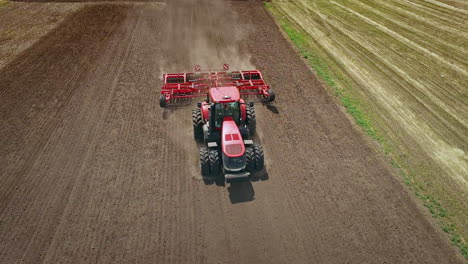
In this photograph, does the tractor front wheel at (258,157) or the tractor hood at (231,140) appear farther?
the tractor front wheel at (258,157)

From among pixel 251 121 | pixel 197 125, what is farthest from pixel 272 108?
pixel 197 125

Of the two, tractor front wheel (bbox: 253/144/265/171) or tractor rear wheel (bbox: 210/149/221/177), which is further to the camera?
tractor front wheel (bbox: 253/144/265/171)

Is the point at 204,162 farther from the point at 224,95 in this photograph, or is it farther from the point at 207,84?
the point at 207,84

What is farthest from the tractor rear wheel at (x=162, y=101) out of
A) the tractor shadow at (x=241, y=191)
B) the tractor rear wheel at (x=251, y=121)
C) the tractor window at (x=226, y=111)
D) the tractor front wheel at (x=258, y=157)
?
the tractor shadow at (x=241, y=191)

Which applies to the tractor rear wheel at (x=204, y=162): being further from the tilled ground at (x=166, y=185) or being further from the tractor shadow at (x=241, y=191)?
the tractor shadow at (x=241, y=191)

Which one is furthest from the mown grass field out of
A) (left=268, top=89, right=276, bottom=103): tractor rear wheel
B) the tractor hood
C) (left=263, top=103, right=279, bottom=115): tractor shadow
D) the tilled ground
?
the tractor hood

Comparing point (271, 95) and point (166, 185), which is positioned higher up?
point (271, 95)

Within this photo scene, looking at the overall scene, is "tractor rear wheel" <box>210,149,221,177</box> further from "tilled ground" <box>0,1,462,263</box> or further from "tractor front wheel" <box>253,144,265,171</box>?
"tractor front wheel" <box>253,144,265,171</box>
